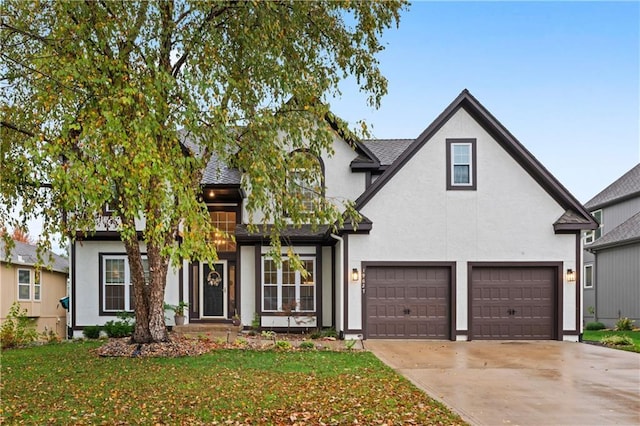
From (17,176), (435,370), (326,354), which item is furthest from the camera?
(326,354)

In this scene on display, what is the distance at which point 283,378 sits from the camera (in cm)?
945

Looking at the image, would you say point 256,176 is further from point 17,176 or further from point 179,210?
point 17,176

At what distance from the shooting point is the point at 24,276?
2494cm

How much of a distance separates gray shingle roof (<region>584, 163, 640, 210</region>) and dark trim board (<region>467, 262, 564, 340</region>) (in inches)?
467

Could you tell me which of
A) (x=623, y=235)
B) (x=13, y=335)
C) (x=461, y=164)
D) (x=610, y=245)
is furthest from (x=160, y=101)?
(x=610, y=245)

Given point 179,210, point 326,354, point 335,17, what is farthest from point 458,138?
point 179,210

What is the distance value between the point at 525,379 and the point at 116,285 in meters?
13.6

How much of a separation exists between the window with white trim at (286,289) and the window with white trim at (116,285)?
13.7ft

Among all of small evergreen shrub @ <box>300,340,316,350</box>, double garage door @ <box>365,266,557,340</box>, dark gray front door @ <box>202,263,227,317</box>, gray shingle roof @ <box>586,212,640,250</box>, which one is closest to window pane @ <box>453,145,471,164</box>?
double garage door @ <box>365,266,557,340</box>

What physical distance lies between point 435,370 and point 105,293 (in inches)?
479

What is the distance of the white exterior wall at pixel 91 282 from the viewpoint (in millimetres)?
17750

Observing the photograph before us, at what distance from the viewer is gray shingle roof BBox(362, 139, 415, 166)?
19.9 m

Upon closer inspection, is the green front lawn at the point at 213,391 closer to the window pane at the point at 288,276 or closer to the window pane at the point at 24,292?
the window pane at the point at 288,276

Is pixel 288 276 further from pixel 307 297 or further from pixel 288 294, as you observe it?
pixel 307 297
